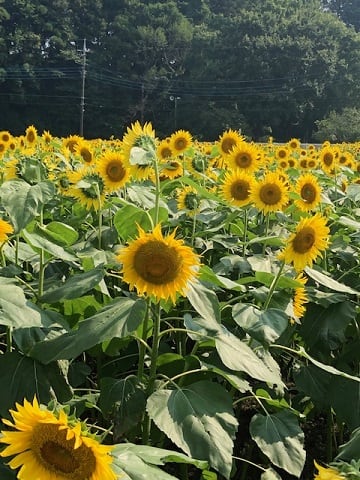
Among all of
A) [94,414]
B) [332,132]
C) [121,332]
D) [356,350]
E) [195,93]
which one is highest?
[121,332]

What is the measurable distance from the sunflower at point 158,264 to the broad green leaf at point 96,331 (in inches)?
2.0

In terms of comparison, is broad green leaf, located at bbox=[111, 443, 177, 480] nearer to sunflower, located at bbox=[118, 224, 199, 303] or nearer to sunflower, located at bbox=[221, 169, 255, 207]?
sunflower, located at bbox=[118, 224, 199, 303]

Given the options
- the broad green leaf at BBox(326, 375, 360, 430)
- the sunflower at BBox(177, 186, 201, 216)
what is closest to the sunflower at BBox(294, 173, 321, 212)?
the sunflower at BBox(177, 186, 201, 216)

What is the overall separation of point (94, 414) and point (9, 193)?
31.9 inches

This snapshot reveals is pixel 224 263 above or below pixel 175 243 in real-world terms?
below

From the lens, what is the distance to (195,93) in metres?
46.0

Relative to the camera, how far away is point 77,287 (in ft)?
5.34

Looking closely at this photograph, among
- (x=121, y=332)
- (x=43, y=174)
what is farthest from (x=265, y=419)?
(x=43, y=174)

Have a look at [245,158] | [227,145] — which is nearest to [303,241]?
[245,158]

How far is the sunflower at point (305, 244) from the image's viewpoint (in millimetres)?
1988

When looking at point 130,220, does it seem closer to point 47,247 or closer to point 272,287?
point 47,247

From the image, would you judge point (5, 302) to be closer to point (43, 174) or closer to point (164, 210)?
point (164, 210)

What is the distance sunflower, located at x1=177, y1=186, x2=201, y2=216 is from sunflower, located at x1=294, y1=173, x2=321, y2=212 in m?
0.45

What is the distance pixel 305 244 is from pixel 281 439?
0.56 m
